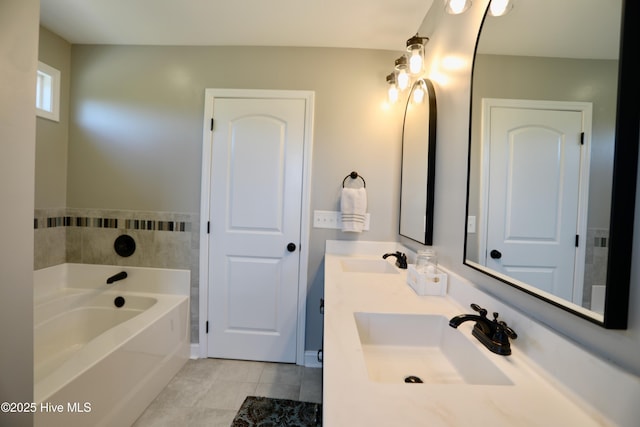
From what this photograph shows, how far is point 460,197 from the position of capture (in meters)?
1.14

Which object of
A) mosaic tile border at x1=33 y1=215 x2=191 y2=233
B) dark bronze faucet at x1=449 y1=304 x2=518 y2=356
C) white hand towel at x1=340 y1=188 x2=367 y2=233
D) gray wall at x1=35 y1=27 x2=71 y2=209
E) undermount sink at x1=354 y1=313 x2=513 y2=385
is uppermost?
gray wall at x1=35 y1=27 x2=71 y2=209

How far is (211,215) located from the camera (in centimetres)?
205

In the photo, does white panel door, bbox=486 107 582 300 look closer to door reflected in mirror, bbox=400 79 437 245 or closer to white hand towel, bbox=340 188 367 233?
door reflected in mirror, bbox=400 79 437 245

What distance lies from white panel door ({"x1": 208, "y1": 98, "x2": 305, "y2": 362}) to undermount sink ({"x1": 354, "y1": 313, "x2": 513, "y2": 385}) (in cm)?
119

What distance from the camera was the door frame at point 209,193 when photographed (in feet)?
6.61

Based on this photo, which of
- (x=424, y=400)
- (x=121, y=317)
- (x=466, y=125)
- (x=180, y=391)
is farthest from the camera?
(x=121, y=317)

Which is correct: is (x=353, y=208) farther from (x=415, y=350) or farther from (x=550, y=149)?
(x=550, y=149)

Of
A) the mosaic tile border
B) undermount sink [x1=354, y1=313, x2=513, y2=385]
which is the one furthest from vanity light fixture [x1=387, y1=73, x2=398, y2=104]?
the mosaic tile border

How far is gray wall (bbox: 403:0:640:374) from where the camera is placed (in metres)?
0.50

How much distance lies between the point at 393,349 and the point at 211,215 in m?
1.69

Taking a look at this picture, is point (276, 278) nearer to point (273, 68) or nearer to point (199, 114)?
point (199, 114)

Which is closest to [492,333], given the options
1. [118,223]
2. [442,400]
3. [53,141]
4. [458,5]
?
[442,400]

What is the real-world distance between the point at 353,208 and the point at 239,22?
1546 millimetres

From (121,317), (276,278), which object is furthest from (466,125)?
(121,317)
